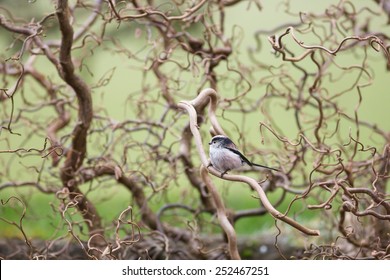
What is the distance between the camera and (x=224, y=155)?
141cm

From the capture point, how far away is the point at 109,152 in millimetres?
2236

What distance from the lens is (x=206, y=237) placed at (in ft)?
8.13

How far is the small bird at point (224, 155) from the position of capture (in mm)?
1412

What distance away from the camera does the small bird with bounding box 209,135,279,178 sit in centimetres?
141
